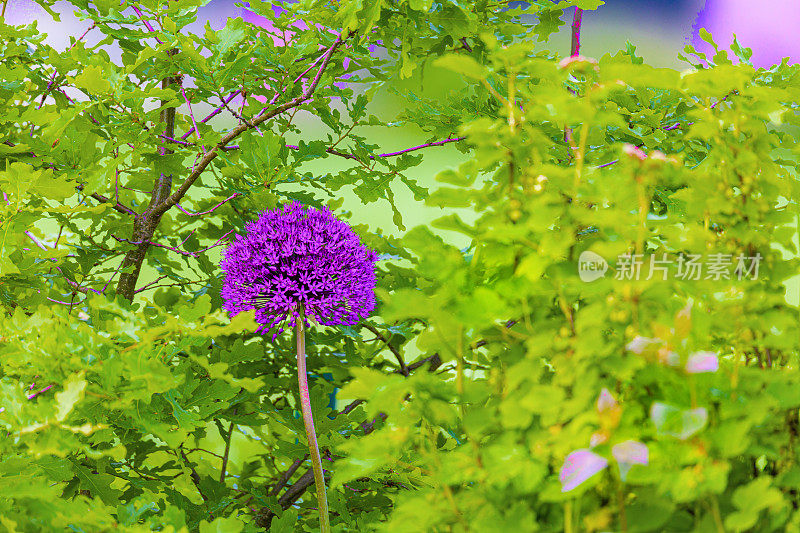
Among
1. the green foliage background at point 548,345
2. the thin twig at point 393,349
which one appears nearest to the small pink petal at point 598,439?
the green foliage background at point 548,345

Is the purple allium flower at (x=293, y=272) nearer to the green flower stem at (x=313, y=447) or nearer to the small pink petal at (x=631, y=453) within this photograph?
the green flower stem at (x=313, y=447)

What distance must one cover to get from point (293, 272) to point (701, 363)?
2.52ft

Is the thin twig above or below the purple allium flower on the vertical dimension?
below

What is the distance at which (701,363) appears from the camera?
1.43 feet

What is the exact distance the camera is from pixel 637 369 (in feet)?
1.59

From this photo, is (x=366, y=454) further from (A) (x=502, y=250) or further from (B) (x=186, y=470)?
(B) (x=186, y=470)

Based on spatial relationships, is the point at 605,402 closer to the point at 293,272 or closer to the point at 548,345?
the point at 548,345

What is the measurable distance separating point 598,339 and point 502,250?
0.13 metres

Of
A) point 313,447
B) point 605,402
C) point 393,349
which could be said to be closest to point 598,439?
point 605,402

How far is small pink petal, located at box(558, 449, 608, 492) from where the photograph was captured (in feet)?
1.35

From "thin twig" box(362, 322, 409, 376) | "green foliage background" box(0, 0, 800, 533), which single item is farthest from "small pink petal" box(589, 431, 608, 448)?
"thin twig" box(362, 322, 409, 376)

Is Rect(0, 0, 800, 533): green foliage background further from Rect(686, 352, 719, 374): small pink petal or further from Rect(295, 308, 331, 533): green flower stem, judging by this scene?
Rect(295, 308, 331, 533): green flower stem

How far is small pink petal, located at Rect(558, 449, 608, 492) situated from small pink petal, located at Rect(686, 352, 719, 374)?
3.6 inches

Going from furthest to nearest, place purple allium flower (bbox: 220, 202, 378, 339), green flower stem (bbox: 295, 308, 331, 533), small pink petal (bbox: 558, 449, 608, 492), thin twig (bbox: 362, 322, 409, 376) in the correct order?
thin twig (bbox: 362, 322, 409, 376) < purple allium flower (bbox: 220, 202, 378, 339) < green flower stem (bbox: 295, 308, 331, 533) < small pink petal (bbox: 558, 449, 608, 492)
